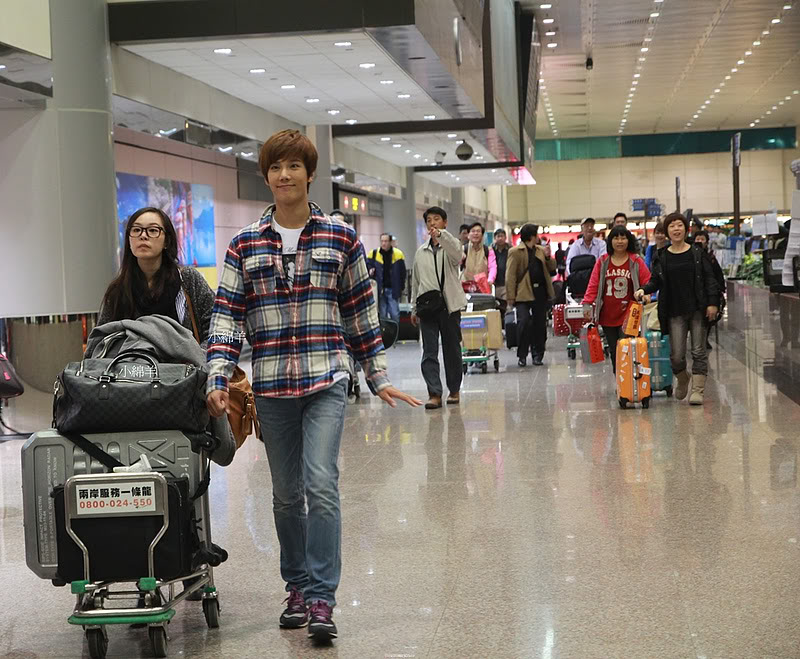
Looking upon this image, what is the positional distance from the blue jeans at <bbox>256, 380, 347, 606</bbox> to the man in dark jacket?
525 inches

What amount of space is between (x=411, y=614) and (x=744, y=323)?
1178 centimetres

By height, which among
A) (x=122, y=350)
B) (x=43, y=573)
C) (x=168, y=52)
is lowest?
(x=43, y=573)

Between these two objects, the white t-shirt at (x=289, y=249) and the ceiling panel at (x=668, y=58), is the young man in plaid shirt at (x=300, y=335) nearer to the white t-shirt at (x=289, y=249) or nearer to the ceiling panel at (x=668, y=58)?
the white t-shirt at (x=289, y=249)

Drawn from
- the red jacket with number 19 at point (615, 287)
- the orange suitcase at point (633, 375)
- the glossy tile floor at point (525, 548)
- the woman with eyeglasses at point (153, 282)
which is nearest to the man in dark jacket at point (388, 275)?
the red jacket with number 19 at point (615, 287)

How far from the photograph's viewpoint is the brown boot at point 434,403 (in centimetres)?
1042

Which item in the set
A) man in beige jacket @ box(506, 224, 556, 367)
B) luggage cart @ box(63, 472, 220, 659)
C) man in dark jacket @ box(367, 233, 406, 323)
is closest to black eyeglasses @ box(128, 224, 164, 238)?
luggage cart @ box(63, 472, 220, 659)

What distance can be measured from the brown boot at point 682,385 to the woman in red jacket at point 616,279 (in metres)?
0.56

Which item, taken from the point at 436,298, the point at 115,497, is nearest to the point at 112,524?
the point at 115,497

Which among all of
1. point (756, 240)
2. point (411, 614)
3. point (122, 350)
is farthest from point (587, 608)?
point (756, 240)

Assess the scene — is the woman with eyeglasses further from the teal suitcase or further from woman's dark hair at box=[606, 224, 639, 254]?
the teal suitcase

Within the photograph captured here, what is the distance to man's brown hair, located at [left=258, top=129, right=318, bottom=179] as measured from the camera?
401 cm

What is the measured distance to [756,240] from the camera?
67.5 ft

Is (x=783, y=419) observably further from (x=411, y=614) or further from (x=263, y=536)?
(x=411, y=614)

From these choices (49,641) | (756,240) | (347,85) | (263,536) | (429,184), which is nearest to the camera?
(49,641)
